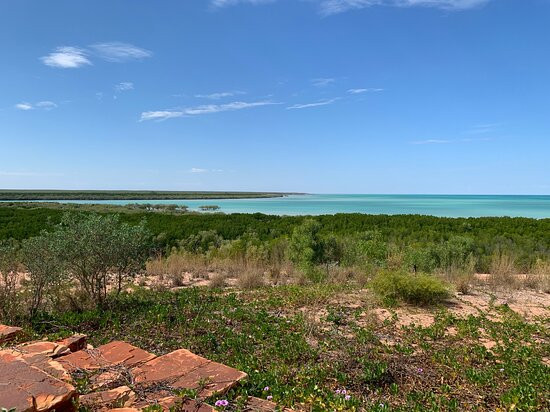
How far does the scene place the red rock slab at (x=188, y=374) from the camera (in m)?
3.55

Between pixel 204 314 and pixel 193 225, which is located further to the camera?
pixel 193 225

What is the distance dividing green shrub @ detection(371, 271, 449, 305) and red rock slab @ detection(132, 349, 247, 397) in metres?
4.52

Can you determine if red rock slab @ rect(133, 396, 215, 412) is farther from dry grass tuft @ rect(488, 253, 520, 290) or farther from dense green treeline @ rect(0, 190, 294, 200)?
dense green treeline @ rect(0, 190, 294, 200)

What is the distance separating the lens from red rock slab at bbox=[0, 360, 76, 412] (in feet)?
9.09

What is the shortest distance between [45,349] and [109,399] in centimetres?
131

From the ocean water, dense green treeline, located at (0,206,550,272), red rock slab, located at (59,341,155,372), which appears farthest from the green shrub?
the ocean water

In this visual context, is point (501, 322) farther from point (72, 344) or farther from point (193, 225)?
point (193, 225)

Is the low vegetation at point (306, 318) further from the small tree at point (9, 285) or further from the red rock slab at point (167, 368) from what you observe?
the red rock slab at point (167, 368)

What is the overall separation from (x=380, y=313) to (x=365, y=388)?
121 inches

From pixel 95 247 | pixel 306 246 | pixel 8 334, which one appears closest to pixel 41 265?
pixel 95 247

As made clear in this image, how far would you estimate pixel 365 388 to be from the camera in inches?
162

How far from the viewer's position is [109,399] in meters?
3.20

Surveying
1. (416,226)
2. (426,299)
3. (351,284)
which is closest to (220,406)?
(426,299)

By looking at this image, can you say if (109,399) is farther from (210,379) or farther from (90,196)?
(90,196)
